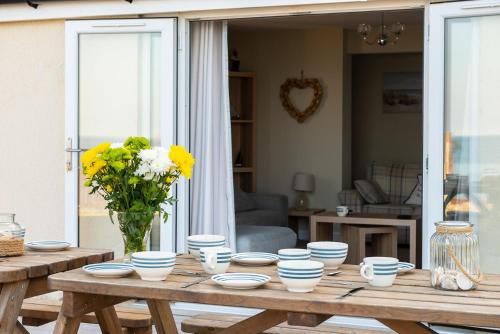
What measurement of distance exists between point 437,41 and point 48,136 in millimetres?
3027

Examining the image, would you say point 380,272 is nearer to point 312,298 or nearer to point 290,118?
point 312,298

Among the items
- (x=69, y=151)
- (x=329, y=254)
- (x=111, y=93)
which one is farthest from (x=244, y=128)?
(x=329, y=254)

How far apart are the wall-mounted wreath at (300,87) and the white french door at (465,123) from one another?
5099mm

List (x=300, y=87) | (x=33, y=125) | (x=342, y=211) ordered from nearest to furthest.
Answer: (x=33, y=125) < (x=342, y=211) < (x=300, y=87)

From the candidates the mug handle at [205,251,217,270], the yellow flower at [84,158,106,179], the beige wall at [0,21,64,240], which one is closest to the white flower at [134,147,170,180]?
the yellow flower at [84,158,106,179]

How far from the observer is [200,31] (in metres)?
6.69

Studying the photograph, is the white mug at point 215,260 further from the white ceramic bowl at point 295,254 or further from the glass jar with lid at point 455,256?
the glass jar with lid at point 455,256

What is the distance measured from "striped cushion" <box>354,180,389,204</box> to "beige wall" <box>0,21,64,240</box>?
4.55m

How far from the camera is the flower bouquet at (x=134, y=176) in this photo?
11.9 feet

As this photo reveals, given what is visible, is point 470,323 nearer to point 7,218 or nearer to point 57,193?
point 7,218

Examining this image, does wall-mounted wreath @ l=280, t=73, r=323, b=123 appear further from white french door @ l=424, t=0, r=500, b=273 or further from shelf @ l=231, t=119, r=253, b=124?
white french door @ l=424, t=0, r=500, b=273

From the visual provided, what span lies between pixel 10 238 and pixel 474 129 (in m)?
2.93

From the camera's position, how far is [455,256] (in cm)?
311

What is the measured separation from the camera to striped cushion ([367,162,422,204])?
1078 cm
